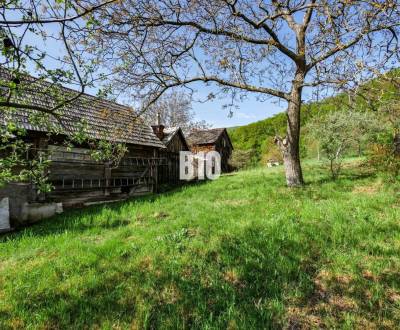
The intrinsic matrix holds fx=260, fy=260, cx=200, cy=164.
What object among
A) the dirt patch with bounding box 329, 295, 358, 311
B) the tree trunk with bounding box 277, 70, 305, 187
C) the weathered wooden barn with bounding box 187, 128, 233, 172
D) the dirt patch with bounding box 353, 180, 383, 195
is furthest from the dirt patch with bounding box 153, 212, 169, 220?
the weathered wooden barn with bounding box 187, 128, 233, 172

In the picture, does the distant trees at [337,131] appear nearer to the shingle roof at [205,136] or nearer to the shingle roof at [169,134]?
the shingle roof at [169,134]

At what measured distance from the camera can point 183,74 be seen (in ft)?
26.6

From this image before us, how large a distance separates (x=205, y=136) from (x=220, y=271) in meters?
27.3

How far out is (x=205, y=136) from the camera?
30500 mm

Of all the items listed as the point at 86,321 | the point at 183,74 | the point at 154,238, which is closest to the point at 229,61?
the point at 183,74

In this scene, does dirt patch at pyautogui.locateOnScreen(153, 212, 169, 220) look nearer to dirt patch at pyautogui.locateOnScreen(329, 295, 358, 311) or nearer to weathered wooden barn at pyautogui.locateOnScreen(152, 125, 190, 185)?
dirt patch at pyautogui.locateOnScreen(329, 295, 358, 311)

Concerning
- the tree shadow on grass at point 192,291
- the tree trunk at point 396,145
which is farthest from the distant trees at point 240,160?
the tree shadow on grass at point 192,291

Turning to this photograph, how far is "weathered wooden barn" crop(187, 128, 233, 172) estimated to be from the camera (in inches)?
1152

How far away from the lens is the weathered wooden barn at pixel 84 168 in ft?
25.1

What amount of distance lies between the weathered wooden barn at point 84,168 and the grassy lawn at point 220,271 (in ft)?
6.95

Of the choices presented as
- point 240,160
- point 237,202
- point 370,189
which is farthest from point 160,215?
point 240,160

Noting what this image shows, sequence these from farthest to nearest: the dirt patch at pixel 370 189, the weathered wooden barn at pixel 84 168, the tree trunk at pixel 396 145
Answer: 1. the tree trunk at pixel 396 145
2. the weathered wooden barn at pixel 84 168
3. the dirt patch at pixel 370 189

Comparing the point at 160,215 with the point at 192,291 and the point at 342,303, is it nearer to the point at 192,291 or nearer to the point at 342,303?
the point at 192,291

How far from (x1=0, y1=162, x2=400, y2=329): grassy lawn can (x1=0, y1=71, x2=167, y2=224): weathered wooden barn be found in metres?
2.12
